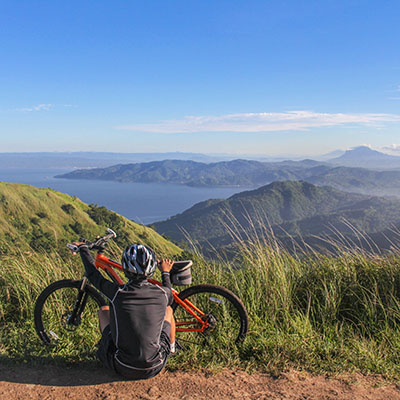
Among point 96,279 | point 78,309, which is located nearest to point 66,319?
point 78,309

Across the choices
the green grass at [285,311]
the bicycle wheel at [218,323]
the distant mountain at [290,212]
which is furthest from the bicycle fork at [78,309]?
the distant mountain at [290,212]

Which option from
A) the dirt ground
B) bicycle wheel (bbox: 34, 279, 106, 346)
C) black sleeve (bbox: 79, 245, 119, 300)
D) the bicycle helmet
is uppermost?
the bicycle helmet

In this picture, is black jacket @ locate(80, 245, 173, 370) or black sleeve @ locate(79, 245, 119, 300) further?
black sleeve @ locate(79, 245, 119, 300)

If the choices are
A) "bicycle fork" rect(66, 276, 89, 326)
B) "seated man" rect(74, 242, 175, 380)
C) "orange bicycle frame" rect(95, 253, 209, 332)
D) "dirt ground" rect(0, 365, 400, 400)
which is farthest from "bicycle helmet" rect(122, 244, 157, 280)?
"bicycle fork" rect(66, 276, 89, 326)

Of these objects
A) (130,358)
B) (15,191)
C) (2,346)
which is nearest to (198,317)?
(130,358)

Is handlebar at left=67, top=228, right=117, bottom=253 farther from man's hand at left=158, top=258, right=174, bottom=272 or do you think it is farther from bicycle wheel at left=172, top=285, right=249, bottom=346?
bicycle wheel at left=172, top=285, right=249, bottom=346

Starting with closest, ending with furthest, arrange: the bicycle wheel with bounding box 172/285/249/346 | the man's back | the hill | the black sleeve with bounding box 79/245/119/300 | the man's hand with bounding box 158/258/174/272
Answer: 1. the man's back
2. the black sleeve with bounding box 79/245/119/300
3. the man's hand with bounding box 158/258/174/272
4. the bicycle wheel with bounding box 172/285/249/346
5. the hill

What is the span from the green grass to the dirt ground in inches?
5.3

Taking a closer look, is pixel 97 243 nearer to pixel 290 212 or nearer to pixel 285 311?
pixel 285 311

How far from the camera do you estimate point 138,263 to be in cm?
277

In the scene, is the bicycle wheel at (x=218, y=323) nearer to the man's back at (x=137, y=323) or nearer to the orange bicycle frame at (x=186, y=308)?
the orange bicycle frame at (x=186, y=308)

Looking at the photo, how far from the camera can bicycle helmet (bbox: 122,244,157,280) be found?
2.77 metres

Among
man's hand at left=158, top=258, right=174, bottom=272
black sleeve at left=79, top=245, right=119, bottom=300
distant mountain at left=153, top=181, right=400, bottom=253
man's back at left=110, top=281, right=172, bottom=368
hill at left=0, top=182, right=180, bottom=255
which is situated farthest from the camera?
distant mountain at left=153, top=181, right=400, bottom=253

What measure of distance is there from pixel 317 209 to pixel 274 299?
191 metres
